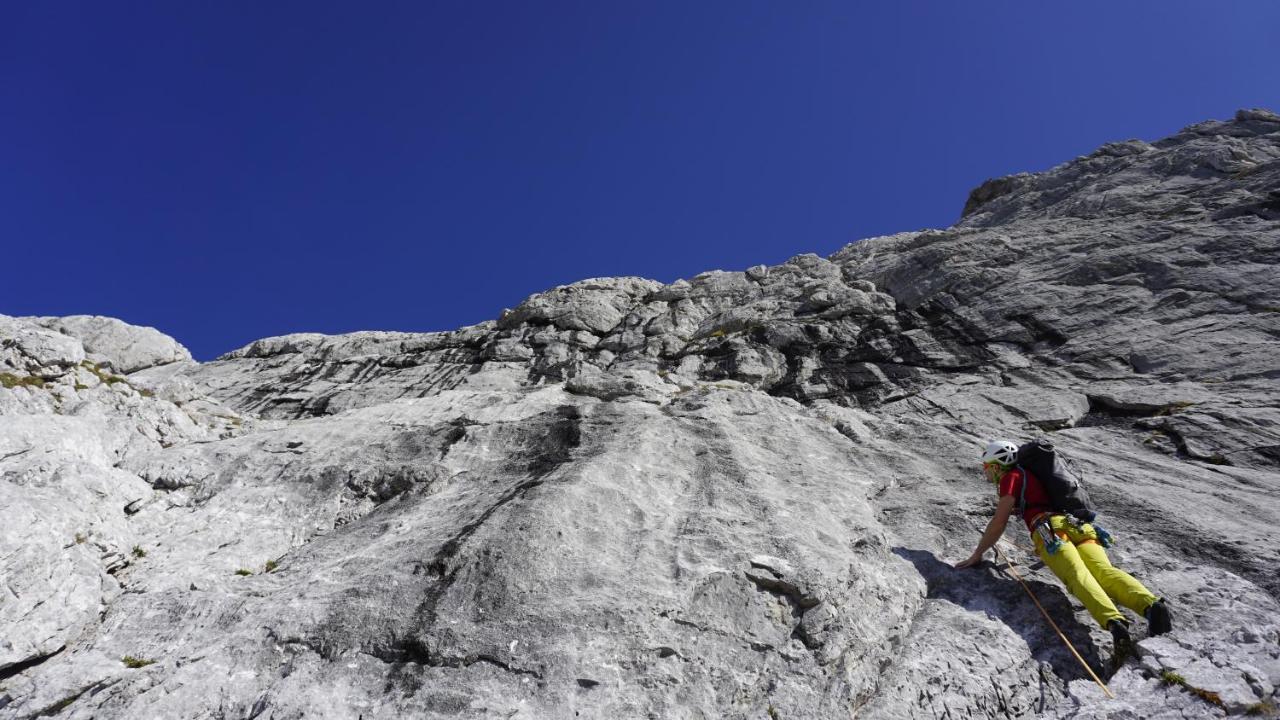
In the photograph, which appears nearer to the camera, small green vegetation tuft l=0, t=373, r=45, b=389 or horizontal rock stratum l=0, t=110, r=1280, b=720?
horizontal rock stratum l=0, t=110, r=1280, b=720

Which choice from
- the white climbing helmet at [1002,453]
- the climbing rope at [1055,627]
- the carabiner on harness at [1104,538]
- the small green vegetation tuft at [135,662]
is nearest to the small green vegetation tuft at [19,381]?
the small green vegetation tuft at [135,662]

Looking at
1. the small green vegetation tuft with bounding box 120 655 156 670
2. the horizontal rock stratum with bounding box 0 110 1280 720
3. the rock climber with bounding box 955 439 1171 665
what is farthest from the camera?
the rock climber with bounding box 955 439 1171 665

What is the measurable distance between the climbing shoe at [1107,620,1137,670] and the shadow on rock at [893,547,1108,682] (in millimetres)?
173

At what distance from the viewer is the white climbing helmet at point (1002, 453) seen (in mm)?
11602

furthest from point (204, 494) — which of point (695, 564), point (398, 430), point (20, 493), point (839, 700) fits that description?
point (839, 700)

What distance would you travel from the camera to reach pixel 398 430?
638 inches

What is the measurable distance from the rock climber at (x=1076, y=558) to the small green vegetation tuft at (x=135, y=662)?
11.5 meters

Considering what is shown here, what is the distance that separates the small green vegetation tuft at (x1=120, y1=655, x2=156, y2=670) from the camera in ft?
27.4

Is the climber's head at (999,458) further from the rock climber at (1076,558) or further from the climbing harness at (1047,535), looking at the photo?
the climbing harness at (1047,535)

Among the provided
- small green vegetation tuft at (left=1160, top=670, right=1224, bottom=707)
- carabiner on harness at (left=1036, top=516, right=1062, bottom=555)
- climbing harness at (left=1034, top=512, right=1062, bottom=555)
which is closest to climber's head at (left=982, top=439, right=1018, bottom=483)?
climbing harness at (left=1034, top=512, right=1062, bottom=555)

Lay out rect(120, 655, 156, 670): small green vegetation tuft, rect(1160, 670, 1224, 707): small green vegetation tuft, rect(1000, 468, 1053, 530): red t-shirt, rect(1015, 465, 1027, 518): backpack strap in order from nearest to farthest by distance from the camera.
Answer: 1. rect(1160, 670, 1224, 707): small green vegetation tuft
2. rect(120, 655, 156, 670): small green vegetation tuft
3. rect(1000, 468, 1053, 530): red t-shirt
4. rect(1015, 465, 1027, 518): backpack strap

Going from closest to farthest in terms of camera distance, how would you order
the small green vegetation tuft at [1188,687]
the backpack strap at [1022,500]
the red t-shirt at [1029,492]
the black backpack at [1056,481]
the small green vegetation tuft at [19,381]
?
the small green vegetation tuft at [1188,687], the black backpack at [1056,481], the red t-shirt at [1029,492], the backpack strap at [1022,500], the small green vegetation tuft at [19,381]

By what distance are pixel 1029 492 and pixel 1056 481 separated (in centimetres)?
44

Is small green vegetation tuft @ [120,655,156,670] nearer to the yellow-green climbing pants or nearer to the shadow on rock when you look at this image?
the shadow on rock
